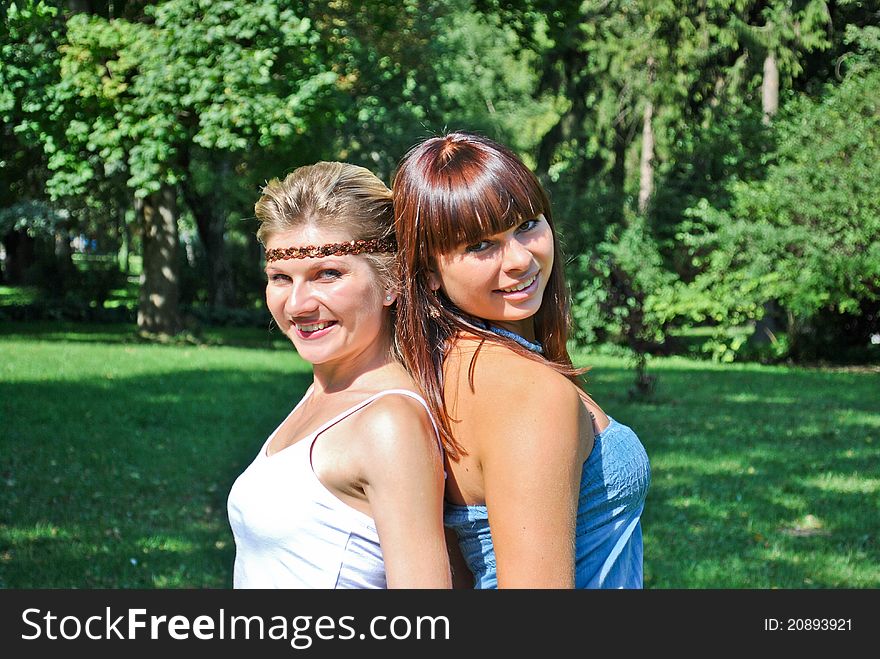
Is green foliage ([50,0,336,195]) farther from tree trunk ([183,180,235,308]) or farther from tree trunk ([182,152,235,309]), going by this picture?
tree trunk ([183,180,235,308])

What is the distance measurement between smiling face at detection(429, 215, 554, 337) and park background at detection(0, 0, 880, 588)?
4465 mm

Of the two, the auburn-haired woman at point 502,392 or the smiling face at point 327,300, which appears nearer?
the auburn-haired woman at point 502,392

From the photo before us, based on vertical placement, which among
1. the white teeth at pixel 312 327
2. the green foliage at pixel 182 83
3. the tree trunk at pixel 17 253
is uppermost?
the green foliage at pixel 182 83

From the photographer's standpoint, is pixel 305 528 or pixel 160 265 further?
pixel 160 265

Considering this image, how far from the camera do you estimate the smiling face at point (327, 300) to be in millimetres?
1979

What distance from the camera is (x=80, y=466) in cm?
886

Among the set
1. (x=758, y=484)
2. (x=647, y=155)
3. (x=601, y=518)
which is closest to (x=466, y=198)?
(x=601, y=518)

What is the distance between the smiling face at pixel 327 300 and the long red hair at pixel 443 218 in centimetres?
7

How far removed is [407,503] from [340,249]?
53 centimetres

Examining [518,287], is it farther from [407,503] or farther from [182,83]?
[182,83]

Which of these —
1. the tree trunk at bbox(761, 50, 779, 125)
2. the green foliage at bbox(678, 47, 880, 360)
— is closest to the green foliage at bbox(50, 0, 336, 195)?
the green foliage at bbox(678, 47, 880, 360)

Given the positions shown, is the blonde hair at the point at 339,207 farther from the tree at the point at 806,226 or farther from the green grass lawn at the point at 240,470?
the tree at the point at 806,226

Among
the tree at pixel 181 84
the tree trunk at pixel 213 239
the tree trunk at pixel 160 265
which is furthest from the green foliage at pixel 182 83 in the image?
the tree trunk at pixel 213 239

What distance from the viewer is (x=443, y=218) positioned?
1856 millimetres
